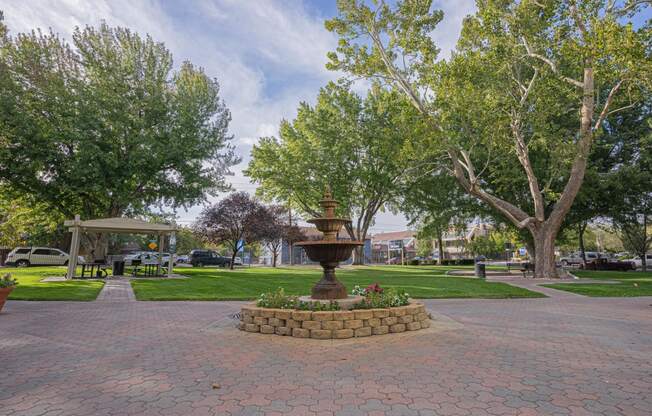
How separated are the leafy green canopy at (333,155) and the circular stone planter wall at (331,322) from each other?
22831 millimetres

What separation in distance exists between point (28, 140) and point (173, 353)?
2105 centimetres

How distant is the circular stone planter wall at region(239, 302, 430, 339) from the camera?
6.47 meters

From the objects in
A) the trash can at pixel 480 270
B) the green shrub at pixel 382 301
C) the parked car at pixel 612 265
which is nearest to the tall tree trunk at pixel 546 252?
the trash can at pixel 480 270

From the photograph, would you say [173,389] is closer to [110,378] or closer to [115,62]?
[110,378]

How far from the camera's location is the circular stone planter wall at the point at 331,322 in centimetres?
647

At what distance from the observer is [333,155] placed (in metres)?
30.0

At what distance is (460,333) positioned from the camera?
6766 millimetres

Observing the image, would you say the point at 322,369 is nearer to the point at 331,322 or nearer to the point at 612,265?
the point at 331,322

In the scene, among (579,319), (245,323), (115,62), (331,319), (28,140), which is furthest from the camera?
(115,62)

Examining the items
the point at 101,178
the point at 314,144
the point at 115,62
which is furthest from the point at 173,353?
the point at 314,144

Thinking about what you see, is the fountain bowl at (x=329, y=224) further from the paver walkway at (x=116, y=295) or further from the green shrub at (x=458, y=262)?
the green shrub at (x=458, y=262)

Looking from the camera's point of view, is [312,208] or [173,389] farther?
[312,208]

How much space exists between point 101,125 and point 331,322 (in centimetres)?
2099

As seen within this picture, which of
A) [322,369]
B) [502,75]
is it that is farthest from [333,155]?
[322,369]
